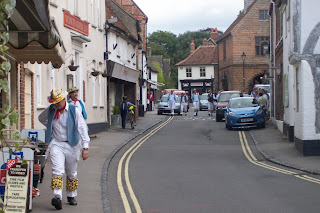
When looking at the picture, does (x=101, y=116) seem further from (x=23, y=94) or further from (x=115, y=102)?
(x=23, y=94)

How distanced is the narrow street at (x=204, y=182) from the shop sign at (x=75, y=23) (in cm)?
564

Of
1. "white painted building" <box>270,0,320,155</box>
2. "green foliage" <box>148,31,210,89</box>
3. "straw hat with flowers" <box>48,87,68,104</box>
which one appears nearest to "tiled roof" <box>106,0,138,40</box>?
"white painted building" <box>270,0,320,155</box>

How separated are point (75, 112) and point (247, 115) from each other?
19224 mm

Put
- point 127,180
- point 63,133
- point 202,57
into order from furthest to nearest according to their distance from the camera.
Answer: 1. point 202,57
2. point 127,180
3. point 63,133

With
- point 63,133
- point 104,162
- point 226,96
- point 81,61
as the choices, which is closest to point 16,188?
point 63,133

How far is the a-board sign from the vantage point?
744 cm

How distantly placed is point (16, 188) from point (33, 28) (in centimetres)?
378

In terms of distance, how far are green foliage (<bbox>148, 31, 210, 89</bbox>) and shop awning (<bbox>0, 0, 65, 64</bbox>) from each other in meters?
108

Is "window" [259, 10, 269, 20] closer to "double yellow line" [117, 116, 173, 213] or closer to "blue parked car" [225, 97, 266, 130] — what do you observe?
"blue parked car" [225, 97, 266, 130]

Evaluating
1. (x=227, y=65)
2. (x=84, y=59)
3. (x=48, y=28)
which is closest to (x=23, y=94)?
(x=48, y=28)

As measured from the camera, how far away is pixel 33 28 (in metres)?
10.2

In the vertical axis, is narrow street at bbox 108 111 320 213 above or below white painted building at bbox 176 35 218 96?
below

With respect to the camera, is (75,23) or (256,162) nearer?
(256,162)

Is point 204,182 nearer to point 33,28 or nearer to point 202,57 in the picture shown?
point 33,28
